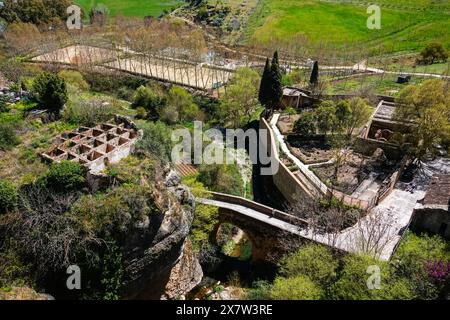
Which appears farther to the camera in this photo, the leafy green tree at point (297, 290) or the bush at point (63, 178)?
the bush at point (63, 178)

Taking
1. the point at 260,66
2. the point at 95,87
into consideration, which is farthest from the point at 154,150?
the point at 260,66

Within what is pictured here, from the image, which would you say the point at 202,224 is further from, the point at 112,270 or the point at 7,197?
the point at 7,197

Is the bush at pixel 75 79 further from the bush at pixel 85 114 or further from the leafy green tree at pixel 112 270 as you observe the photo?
the leafy green tree at pixel 112 270

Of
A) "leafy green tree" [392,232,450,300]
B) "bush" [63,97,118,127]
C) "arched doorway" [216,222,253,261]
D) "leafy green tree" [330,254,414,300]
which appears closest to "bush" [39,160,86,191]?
"bush" [63,97,118,127]

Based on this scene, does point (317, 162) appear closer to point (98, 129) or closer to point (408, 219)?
point (408, 219)

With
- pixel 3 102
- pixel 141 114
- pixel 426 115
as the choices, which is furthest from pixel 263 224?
pixel 3 102

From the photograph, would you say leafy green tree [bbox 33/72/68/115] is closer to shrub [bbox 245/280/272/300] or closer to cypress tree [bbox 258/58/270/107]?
shrub [bbox 245/280/272/300]

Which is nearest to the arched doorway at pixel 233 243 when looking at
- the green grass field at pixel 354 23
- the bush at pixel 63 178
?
the bush at pixel 63 178

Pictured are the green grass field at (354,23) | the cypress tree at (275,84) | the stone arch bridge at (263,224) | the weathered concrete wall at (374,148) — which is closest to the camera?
the stone arch bridge at (263,224)
